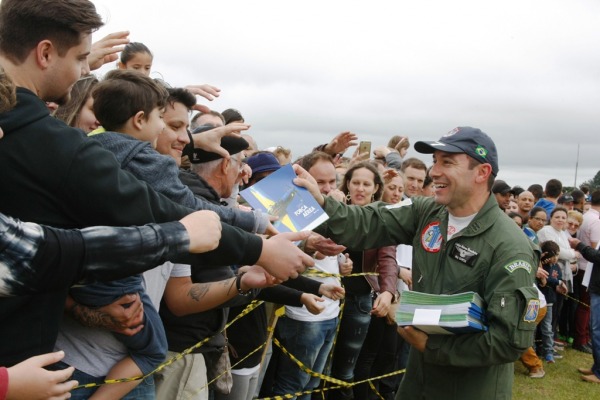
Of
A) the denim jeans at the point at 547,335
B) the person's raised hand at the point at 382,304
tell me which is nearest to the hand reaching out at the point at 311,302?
the person's raised hand at the point at 382,304

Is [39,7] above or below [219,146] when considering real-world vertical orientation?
above

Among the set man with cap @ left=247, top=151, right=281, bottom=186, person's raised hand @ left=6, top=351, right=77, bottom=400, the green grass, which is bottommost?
the green grass

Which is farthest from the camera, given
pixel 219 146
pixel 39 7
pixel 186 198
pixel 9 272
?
pixel 219 146

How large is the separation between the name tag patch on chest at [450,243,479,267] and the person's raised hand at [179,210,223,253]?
195 cm

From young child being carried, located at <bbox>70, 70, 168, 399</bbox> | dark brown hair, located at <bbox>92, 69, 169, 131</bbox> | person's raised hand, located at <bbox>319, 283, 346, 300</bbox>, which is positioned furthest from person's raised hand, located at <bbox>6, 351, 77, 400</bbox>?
person's raised hand, located at <bbox>319, 283, 346, 300</bbox>

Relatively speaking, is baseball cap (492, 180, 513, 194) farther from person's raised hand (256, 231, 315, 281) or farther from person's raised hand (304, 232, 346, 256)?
person's raised hand (256, 231, 315, 281)

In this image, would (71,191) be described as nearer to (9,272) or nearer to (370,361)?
(9,272)

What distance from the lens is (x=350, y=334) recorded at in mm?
5535

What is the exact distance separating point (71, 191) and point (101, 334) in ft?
2.99

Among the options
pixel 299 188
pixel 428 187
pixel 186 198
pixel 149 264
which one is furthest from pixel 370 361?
pixel 149 264

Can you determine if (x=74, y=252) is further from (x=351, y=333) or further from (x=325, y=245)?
(x=351, y=333)

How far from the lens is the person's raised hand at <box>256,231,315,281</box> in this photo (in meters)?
2.53

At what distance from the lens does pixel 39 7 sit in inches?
80.9

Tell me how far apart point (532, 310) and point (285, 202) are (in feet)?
5.18
